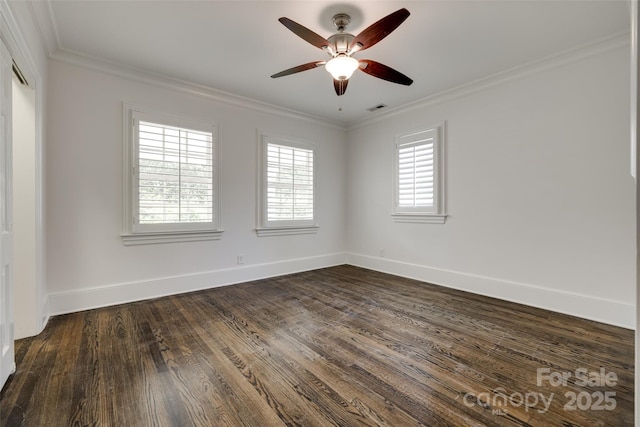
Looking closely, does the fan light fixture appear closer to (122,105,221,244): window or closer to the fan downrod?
the fan downrod

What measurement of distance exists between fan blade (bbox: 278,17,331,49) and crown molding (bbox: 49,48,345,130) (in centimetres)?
214

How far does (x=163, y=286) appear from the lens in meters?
3.59

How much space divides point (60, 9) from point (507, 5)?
11.7 ft

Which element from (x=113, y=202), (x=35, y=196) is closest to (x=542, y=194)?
(x=113, y=202)

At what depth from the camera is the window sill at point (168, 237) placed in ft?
11.1

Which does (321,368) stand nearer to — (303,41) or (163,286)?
(163,286)

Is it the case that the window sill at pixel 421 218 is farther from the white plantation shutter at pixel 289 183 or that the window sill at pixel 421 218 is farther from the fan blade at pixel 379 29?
the fan blade at pixel 379 29

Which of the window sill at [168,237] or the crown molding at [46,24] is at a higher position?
the crown molding at [46,24]

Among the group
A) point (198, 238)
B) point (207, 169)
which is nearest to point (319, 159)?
point (207, 169)

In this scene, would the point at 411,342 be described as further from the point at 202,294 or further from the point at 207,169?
the point at 207,169

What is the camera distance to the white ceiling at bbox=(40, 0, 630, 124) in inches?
90.7

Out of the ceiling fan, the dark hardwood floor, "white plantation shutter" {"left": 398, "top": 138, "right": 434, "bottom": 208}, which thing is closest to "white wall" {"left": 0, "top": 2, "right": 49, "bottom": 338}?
the dark hardwood floor

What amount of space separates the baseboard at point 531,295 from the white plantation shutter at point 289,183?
5.80 ft

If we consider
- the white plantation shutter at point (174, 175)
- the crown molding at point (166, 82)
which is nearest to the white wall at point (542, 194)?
the crown molding at point (166, 82)
